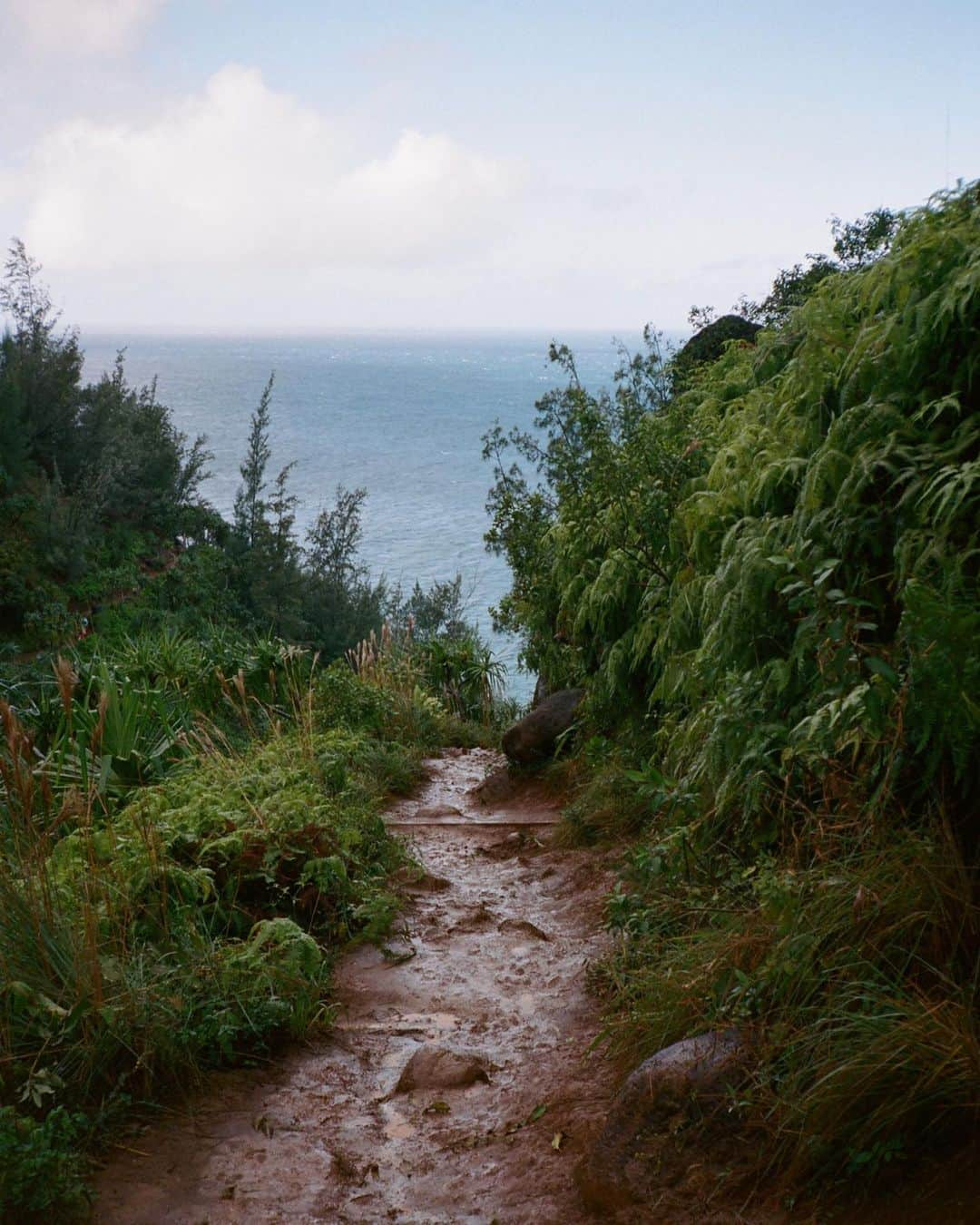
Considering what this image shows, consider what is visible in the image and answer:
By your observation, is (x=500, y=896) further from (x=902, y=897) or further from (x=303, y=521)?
(x=303, y=521)

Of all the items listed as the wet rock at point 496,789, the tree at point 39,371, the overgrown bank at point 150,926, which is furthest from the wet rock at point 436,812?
the tree at point 39,371

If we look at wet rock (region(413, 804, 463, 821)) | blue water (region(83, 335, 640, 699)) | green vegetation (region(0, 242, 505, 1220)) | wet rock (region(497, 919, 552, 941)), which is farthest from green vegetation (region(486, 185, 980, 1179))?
blue water (region(83, 335, 640, 699))

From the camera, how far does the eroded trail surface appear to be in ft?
8.85

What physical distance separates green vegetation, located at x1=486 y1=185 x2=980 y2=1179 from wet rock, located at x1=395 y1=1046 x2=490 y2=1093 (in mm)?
464

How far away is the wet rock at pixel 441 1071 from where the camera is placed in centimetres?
332

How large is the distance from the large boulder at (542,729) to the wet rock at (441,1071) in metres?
4.45

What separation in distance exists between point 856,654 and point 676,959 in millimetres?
1006

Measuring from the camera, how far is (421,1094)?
10.8ft

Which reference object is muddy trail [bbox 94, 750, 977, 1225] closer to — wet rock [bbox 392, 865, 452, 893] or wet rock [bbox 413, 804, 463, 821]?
wet rock [bbox 392, 865, 452, 893]

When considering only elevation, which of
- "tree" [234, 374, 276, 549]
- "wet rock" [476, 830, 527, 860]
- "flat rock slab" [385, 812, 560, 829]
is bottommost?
"flat rock slab" [385, 812, 560, 829]

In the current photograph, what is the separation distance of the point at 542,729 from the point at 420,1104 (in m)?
4.78

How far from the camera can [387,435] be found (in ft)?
312

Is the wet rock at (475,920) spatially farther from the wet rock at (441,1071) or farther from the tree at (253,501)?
the tree at (253,501)

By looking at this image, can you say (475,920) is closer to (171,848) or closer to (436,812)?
(171,848)
